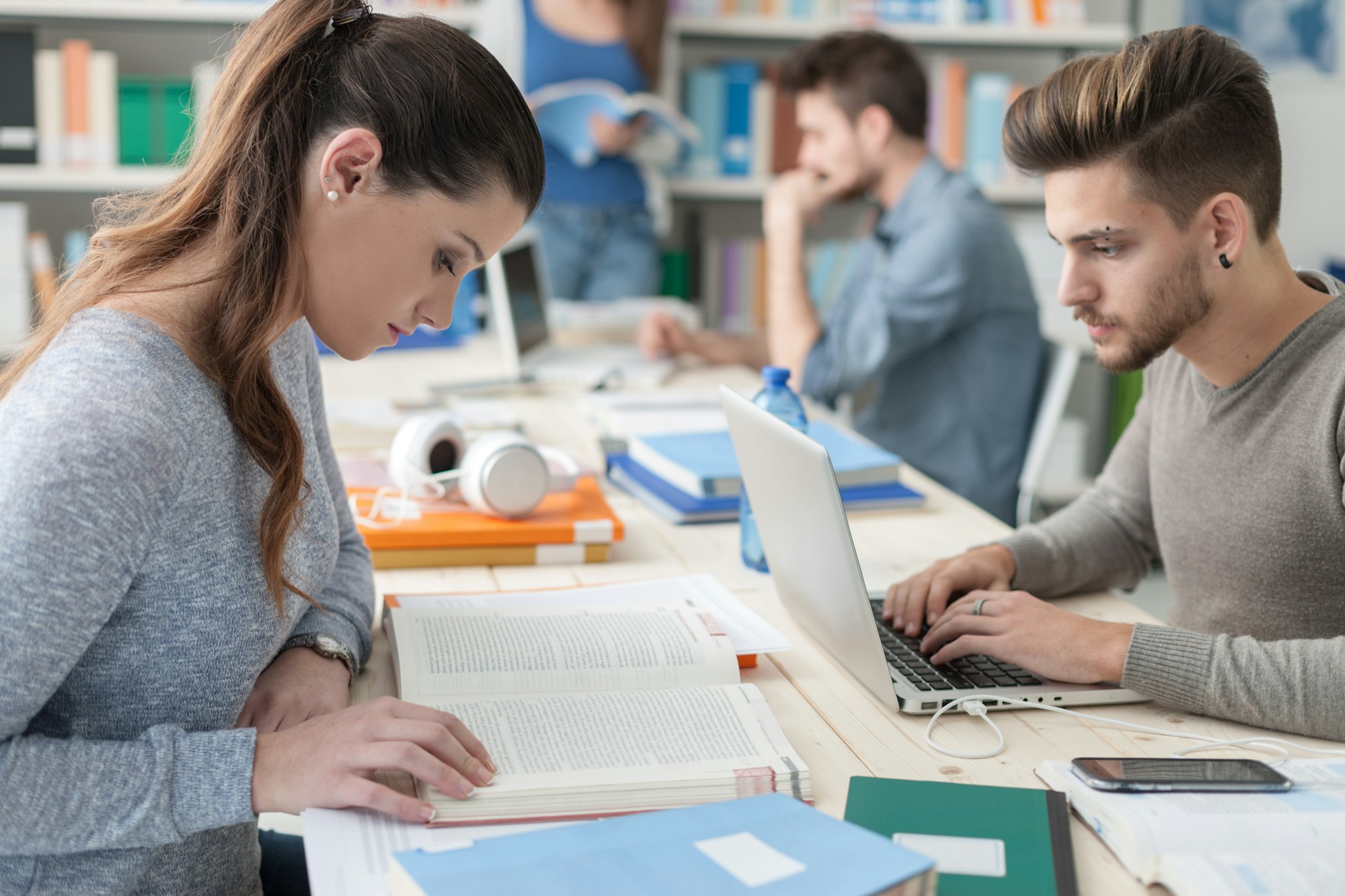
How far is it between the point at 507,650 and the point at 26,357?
0.43 m

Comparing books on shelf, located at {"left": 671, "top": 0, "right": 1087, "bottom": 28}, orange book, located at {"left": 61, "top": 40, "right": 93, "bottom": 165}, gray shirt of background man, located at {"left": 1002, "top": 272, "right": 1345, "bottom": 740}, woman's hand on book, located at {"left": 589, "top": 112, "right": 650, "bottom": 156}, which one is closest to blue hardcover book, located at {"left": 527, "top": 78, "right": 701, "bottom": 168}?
woman's hand on book, located at {"left": 589, "top": 112, "right": 650, "bottom": 156}

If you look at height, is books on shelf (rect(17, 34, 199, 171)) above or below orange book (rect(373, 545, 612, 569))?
above

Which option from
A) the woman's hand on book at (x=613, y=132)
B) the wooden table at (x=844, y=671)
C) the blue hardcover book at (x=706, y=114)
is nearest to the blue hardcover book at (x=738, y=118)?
the blue hardcover book at (x=706, y=114)

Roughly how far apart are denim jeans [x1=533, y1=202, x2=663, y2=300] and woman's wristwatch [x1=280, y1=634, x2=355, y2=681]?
2.10m

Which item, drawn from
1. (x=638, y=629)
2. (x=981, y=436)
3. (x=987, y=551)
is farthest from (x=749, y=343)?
(x=638, y=629)

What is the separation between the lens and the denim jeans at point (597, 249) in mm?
3078

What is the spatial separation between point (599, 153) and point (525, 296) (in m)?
0.74

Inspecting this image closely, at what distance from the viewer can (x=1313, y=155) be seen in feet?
12.7

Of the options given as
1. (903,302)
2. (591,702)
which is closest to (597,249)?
(903,302)

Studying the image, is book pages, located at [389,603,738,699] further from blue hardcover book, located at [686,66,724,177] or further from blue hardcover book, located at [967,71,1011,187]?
blue hardcover book, located at [967,71,1011,187]

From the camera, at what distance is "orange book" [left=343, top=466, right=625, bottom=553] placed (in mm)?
1366

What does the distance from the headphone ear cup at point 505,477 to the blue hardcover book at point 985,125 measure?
259 centimetres

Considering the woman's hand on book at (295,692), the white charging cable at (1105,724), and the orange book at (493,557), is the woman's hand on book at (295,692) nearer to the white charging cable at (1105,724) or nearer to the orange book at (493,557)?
the orange book at (493,557)

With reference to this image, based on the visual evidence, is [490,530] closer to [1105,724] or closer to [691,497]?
[691,497]
